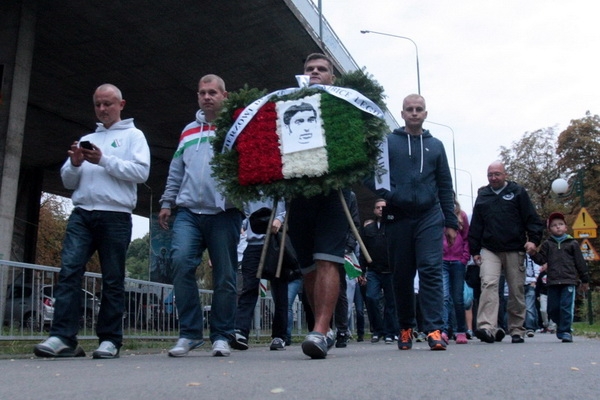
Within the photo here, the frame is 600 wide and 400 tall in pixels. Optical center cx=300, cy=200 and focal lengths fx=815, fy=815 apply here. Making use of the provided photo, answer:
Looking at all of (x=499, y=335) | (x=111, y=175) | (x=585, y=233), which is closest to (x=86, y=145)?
(x=111, y=175)

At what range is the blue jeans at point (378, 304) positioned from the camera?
38.4ft

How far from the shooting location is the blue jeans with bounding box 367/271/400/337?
11.7 meters

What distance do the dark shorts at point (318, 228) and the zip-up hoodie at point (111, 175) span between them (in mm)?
1187

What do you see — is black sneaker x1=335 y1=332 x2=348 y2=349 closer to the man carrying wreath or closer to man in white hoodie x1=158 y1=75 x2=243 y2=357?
man in white hoodie x1=158 y1=75 x2=243 y2=357

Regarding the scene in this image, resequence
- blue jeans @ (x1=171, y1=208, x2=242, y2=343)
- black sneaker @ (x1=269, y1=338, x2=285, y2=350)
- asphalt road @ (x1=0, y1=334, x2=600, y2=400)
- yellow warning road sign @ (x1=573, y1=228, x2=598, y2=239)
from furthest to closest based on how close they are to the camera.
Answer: yellow warning road sign @ (x1=573, y1=228, x2=598, y2=239) < black sneaker @ (x1=269, y1=338, x2=285, y2=350) < blue jeans @ (x1=171, y1=208, x2=242, y2=343) < asphalt road @ (x1=0, y1=334, x2=600, y2=400)

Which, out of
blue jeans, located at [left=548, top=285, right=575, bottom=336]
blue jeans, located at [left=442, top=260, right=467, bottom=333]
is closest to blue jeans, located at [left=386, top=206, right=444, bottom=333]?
blue jeans, located at [left=548, top=285, right=575, bottom=336]

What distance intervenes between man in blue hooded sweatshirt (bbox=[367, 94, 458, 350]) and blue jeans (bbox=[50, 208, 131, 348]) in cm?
232

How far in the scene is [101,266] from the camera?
19.8 feet

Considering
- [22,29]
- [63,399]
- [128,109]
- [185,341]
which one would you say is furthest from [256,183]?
[128,109]

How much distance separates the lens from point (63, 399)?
3205mm

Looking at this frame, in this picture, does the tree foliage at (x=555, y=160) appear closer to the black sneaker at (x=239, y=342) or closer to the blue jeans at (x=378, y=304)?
the blue jeans at (x=378, y=304)

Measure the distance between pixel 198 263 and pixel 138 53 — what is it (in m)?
15.5

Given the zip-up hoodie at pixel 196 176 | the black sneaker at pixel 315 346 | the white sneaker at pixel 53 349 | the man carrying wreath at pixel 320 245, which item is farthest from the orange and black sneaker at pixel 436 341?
the white sneaker at pixel 53 349

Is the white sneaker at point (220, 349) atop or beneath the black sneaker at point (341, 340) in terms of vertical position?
beneath
